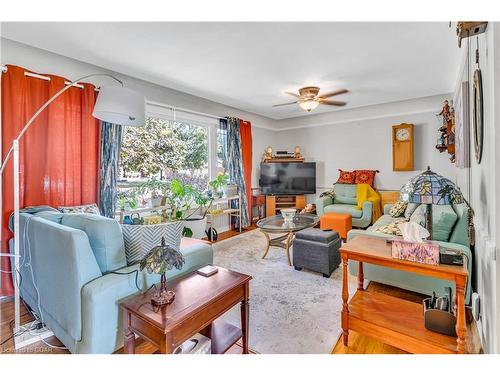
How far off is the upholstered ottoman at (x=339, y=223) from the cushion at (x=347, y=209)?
0.67 ft

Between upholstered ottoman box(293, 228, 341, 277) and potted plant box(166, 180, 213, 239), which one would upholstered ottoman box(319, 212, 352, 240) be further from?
potted plant box(166, 180, 213, 239)

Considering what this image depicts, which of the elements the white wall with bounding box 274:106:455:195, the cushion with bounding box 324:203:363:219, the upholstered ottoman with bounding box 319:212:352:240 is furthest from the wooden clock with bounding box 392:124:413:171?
the upholstered ottoman with bounding box 319:212:352:240

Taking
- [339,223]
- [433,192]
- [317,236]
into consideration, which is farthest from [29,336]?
[339,223]

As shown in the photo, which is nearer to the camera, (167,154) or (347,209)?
(167,154)

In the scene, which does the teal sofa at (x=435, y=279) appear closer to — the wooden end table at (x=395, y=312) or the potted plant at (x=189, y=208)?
the wooden end table at (x=395, y=312)

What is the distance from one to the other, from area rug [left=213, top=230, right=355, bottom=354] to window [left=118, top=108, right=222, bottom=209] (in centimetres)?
156

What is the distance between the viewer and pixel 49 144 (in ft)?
8.34

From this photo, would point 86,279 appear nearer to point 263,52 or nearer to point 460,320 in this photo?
point 460,320

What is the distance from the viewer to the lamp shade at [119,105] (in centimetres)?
183

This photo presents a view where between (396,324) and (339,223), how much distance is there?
2.62 m

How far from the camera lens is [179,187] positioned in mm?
3162

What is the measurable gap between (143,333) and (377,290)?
221 centimetres

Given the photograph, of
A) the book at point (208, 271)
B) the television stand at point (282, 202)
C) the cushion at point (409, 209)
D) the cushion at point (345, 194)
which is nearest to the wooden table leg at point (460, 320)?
the book at point (208, 271)
